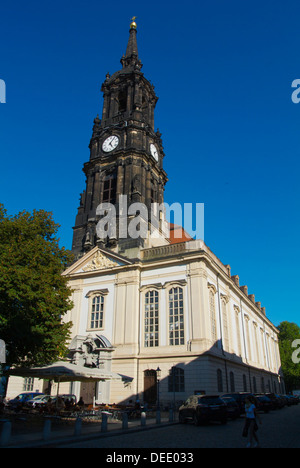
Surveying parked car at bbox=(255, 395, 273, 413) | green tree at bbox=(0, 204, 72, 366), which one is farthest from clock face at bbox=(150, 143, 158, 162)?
parked car at bbox=(255, 395, 273, 413)

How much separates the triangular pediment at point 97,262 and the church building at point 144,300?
0.10 metres

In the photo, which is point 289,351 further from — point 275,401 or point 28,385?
point 28,385

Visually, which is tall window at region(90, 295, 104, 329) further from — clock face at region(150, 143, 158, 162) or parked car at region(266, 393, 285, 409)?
clock face at region(150, 143, 158, 162)

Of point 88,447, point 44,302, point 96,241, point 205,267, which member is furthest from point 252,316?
point 88,447

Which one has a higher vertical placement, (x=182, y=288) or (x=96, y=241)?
(x=96, y=241)

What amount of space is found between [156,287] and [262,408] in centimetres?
1158

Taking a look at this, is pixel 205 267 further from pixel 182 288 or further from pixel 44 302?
pixel 44 302

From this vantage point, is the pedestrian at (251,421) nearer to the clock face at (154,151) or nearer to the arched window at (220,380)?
the arched window at (220,380)

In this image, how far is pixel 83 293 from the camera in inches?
1275

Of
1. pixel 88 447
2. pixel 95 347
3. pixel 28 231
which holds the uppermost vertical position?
pixel 28 231

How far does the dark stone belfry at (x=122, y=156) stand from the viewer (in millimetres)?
37250

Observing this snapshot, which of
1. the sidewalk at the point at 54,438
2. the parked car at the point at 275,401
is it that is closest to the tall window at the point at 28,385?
the sidewalk at the point at 54,438

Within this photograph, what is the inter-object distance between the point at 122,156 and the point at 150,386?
79.0ft

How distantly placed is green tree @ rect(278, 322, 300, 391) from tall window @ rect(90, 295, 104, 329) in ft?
149
